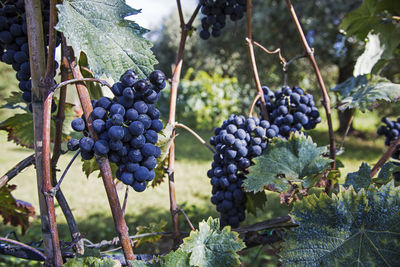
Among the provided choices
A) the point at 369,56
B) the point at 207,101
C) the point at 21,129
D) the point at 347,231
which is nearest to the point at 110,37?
the point at 347,231

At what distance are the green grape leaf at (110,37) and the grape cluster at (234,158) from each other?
16.7 inches

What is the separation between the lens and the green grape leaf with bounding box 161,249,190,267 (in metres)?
0.63

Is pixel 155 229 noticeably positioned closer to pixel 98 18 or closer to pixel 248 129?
pixel 248 129

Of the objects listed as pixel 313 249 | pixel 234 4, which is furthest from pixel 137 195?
pixel 313 249

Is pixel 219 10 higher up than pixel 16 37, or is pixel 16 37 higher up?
pixel 219 10

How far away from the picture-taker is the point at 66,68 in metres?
0.71

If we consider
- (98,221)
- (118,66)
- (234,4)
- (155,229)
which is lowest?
(98,221)

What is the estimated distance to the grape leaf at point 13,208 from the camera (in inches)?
40.9

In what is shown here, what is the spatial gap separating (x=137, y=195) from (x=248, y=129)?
117 inches

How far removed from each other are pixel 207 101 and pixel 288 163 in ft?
26.6

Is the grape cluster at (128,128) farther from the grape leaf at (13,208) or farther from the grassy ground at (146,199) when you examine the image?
the grassy ground at (146,199)

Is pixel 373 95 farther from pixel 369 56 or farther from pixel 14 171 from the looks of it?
pixel 14 171

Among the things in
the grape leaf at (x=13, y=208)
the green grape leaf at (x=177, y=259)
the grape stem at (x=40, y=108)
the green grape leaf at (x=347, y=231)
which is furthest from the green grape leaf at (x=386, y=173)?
the grape leaf at (x=13, y=208)

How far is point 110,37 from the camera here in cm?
58
